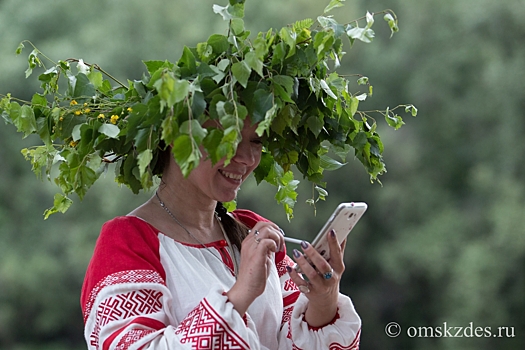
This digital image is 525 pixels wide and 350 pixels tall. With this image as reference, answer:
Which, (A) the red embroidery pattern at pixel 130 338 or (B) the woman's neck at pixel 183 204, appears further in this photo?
(B) the woman's neck at pixel 183 204

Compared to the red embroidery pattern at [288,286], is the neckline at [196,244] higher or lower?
higher

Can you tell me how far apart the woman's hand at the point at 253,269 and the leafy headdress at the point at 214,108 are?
19 cm

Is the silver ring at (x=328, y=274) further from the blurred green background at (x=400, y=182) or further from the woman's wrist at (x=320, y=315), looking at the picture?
the blurred green background at (x=400, y=182)

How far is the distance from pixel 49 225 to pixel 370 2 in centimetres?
347

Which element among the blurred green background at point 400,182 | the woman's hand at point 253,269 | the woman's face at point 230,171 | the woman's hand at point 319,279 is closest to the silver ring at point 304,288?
the woman's hand at point 319,279

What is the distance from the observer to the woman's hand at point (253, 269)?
117 centimetres

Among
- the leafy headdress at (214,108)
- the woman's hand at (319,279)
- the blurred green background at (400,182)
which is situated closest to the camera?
the leafy headdress at (214,108)

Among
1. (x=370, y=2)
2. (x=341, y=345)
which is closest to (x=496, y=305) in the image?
(x=370, y=2)

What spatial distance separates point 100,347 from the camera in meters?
1.18

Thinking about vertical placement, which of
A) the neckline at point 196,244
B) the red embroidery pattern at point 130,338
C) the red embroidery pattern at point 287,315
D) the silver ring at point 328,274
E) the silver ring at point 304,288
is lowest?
the red embroidery pattern at point 287,315

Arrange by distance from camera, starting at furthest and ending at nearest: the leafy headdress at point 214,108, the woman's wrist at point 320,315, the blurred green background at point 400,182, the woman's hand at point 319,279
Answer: the blurred green background at point 400,182
the woman's wrist at point 320,315
the woman's hand at point 319,279
the leafy headdress at point 214,108

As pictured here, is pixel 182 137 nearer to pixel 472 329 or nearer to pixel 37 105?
pixel 37 105

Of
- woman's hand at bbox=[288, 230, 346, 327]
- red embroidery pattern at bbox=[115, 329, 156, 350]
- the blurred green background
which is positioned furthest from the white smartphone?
the blurred green background

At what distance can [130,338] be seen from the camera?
1.14 metres
